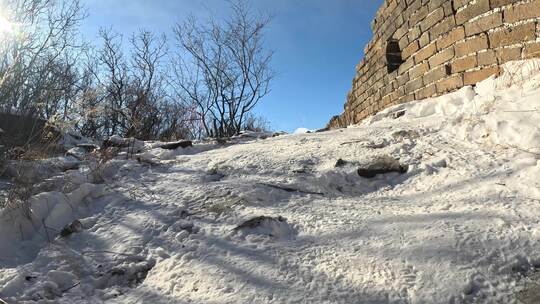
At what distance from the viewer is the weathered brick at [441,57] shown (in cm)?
406

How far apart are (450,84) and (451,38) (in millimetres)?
447

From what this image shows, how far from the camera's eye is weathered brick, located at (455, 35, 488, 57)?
3.56m

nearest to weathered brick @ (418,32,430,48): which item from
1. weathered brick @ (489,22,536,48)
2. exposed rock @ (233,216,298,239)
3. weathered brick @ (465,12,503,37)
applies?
weathered brick @ (465,12,503,37)

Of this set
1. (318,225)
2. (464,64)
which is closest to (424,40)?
(464,64)

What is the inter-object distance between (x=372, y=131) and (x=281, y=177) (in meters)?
1.21

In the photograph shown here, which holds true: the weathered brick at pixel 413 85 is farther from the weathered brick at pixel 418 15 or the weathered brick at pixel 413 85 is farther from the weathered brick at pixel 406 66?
the weathered brick at pixel 418 15

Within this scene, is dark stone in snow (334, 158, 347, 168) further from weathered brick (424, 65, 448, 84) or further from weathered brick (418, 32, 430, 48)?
weathered brick (418, 32, 430, 48)

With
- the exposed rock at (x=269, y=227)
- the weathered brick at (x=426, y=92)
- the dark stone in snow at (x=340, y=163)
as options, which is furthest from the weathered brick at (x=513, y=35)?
the exposed rock at (x=269, y=227)

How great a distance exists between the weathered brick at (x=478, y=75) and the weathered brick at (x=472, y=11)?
0.50 m

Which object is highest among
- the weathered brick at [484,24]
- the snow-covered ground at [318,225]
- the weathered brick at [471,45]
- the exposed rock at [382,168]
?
the weathered brick at [484,24]

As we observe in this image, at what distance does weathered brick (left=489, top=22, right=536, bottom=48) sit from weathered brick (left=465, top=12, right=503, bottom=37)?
0.07m

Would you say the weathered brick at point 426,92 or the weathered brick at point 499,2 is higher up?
the weathered brick at point 499,2

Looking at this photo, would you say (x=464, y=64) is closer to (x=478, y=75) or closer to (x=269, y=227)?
(x=478, y=75)

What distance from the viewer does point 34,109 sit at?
732cm
